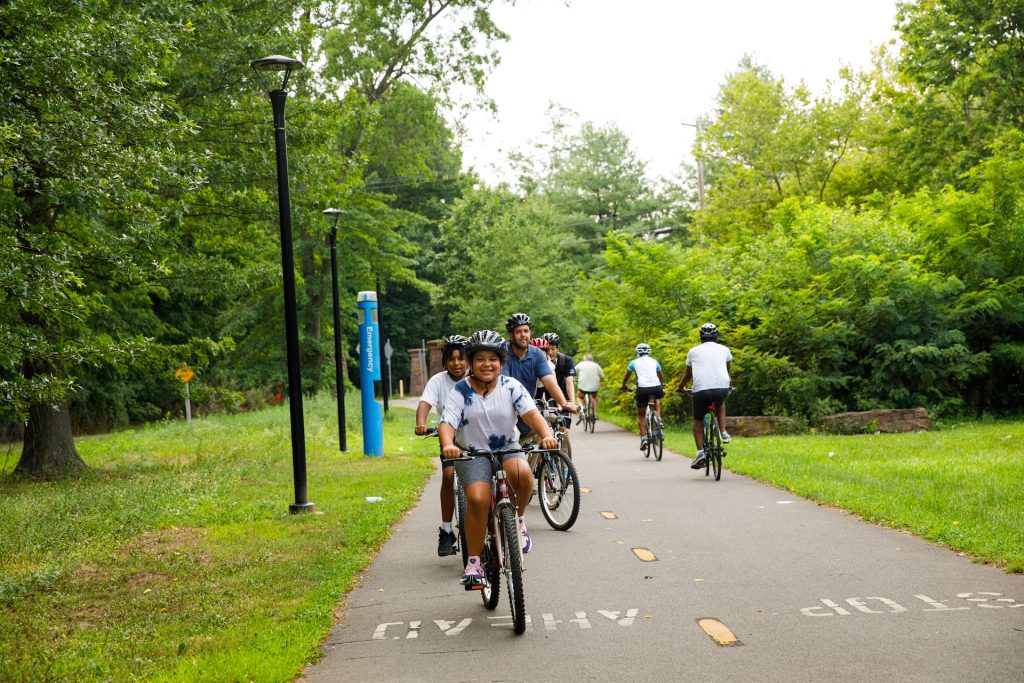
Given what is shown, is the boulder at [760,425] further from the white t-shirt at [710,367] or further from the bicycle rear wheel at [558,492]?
the bicycle rear wheel at [558,492]

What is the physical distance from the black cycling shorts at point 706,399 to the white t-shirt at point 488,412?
669 centimetres

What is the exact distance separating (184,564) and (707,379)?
282 inches

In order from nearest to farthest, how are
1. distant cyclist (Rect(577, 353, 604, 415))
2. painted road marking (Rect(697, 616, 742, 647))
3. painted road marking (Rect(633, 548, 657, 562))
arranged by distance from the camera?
painted road marking (Rect(697, 616, 742, 647)) → painted road marking (Rect(633, 548, 657, 562)) → distant cyclist (Rect(577, 353, 604, 415))

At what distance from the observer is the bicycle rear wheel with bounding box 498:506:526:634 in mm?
5871

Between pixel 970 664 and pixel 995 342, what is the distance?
60.3ft

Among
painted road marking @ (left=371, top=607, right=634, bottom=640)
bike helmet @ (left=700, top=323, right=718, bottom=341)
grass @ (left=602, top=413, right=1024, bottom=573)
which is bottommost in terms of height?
painted road marking @ (left=371, top=607, right=634, bottom=640)

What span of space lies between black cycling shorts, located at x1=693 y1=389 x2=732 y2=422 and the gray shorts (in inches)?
280

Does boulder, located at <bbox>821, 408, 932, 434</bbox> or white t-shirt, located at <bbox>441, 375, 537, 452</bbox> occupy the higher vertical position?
white t-shirt, located at <bbox>441, 375, 537, 452</bbox>

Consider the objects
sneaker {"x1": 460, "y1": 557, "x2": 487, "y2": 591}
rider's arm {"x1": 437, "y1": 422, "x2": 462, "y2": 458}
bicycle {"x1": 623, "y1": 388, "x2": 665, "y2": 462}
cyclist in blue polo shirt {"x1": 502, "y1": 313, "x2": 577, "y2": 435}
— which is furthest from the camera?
bicycle {"x1": 623, "y1": 388, "x2": 665, "y2": 462}

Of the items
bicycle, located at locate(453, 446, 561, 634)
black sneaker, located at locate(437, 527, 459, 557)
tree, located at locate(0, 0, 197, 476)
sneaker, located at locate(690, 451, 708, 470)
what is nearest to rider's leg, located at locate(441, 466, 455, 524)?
black sneaker, located at locate(437, 527, 459, 557)

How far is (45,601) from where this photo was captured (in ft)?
24.5

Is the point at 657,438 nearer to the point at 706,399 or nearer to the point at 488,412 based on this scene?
the point at 706,399

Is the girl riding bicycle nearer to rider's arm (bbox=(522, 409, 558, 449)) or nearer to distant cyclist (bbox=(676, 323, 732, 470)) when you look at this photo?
rider's arm (bbox=(522, 409, 558, 449))

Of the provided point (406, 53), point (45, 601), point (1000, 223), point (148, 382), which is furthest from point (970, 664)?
point (148, 382)
